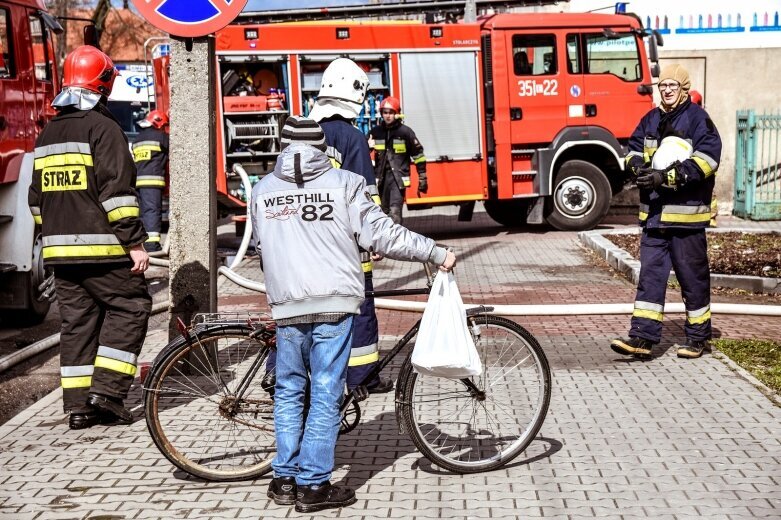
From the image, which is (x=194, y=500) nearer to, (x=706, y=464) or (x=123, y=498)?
(x=123, y=498)

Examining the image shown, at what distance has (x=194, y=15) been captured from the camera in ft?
21.7

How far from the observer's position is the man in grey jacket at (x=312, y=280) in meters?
4.52

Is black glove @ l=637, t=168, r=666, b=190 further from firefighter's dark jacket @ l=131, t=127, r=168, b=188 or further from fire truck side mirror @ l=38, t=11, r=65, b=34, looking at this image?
firefighter's dark jacket @ l=131, t=127, r=168, b=188

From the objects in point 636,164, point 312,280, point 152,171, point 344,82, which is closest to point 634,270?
point 636,164

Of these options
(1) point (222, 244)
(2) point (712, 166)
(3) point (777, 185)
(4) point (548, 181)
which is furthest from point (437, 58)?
(2) point (712, 166)

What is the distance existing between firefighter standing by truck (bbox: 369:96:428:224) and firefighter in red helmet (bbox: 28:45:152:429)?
25.9 ft

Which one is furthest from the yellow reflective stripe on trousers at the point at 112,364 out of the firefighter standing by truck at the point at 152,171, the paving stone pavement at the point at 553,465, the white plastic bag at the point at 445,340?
the firefighter standing by truck at the point at 152,171

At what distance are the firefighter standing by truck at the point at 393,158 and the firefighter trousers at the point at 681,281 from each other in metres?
6.60

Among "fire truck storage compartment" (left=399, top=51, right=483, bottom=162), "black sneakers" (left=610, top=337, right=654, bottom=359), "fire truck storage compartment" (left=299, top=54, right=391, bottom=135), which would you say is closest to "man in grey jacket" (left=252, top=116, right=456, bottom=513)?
"black sneakers" (left=610, top=337, right=654, bottom=359)

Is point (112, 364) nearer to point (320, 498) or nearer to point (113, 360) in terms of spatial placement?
point (113, 360)

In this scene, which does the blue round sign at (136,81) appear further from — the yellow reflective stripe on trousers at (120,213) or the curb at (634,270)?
the yellow reflective stripe on trousers at (120,213)

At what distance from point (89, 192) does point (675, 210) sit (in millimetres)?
3861

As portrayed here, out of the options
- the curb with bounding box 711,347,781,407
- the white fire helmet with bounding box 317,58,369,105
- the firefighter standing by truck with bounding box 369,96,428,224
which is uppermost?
the white fire helmet with bounding box 317,58,369,105

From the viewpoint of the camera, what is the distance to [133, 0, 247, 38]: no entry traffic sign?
6562 mm
